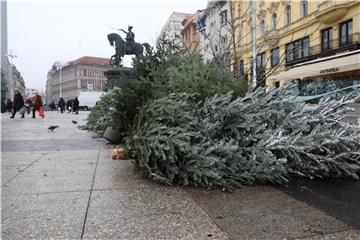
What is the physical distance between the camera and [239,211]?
315 cm

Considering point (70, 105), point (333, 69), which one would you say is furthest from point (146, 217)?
point (70, 105)

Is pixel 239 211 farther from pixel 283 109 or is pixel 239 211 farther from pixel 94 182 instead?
pixel 283 109

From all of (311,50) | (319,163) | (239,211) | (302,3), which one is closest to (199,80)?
(319,163)

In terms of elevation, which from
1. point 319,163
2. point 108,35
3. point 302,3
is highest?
point 302,3

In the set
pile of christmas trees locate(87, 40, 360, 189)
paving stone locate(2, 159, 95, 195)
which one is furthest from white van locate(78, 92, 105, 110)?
pile of christmas trees locate(87, 40, 360, 189)

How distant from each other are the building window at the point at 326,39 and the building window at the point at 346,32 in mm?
1088

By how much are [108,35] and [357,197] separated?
19.8 metres

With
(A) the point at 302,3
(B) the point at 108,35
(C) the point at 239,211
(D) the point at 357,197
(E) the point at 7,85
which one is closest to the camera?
(C) the point at 239,211

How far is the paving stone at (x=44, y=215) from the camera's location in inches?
103

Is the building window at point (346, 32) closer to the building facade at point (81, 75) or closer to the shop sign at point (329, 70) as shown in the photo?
the shop sign at point (329, 70)

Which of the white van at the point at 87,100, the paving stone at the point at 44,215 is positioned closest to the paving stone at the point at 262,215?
the paving stone at the point at 44,215

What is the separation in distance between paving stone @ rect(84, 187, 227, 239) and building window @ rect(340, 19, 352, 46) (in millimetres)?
27300

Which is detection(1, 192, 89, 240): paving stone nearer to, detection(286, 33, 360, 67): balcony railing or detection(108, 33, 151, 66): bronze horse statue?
detection(108, 33, 151, 66): bronze horse statue

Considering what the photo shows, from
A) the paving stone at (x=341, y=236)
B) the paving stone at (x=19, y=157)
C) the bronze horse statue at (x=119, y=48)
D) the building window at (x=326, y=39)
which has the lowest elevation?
the paving stone at (x=341, y=236)
